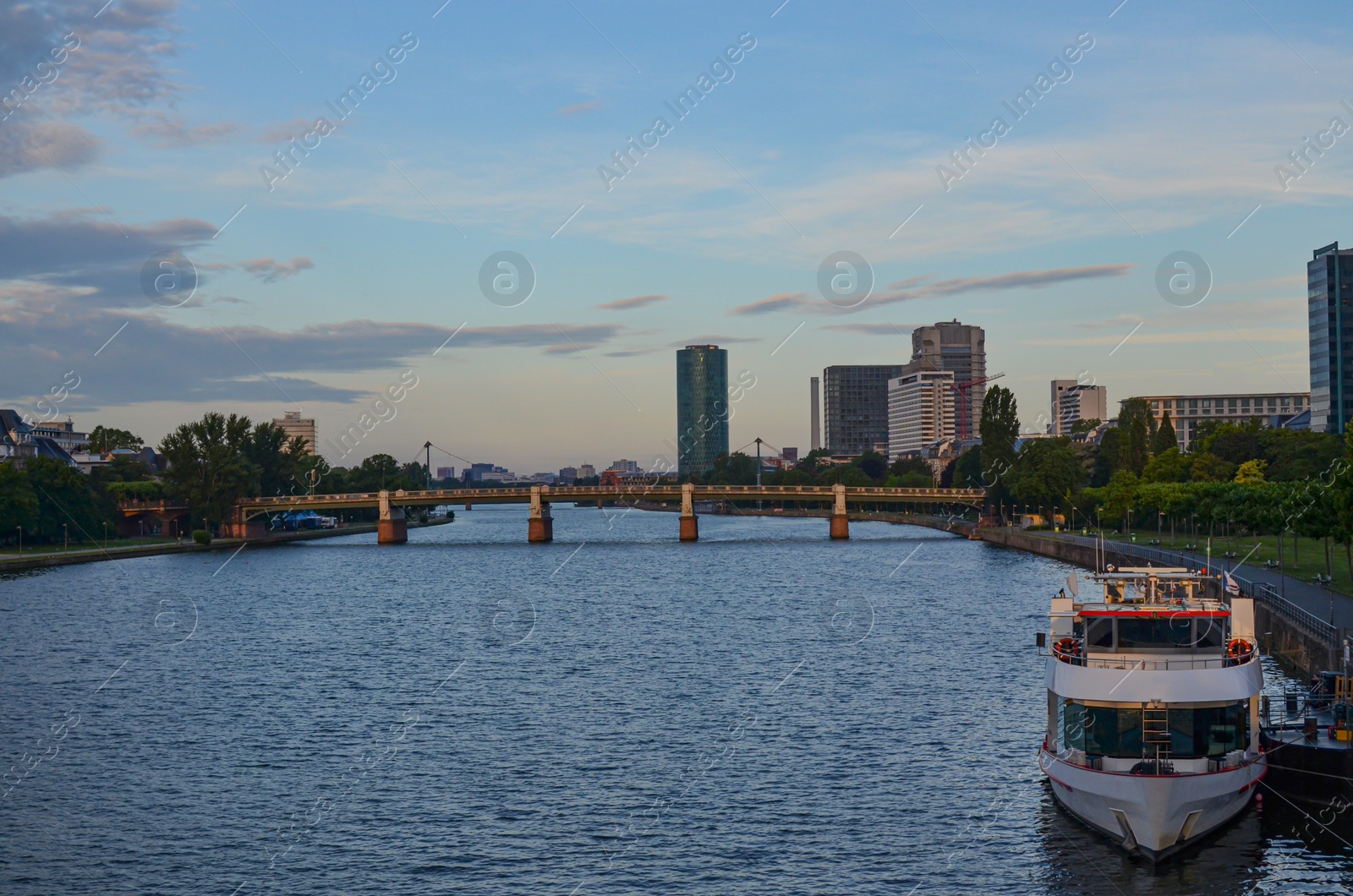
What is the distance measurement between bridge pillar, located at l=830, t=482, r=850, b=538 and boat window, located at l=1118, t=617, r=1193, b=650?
15168 centimetres

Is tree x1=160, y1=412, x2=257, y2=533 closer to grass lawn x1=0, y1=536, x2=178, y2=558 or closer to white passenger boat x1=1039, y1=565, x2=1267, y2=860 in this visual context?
grass lawn x1=0, y1=536, x2=178, y2=558

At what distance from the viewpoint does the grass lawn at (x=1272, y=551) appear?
80894 millimetres

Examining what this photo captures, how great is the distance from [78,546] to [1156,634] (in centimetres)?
13932

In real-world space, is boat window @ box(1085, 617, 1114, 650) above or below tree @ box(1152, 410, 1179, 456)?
below

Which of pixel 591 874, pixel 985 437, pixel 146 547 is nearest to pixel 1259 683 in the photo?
pixel 591 874

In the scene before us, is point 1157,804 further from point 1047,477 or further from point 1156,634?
point 1047,477

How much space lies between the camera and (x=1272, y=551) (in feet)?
343

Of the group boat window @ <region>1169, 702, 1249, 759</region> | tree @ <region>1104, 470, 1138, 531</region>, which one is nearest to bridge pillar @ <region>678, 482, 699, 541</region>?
tree @ <region>1104, 470, 1138, 531</region>

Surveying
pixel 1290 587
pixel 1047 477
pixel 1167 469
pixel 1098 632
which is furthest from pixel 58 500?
pixel 1098 632

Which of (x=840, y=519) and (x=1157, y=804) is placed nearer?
(x=1157, y=804)

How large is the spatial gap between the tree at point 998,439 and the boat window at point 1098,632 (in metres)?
152

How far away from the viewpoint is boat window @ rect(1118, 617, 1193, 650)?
36.9 m

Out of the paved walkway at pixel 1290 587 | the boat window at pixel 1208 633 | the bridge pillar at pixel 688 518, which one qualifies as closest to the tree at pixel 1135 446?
the bridge pillar at pixel 688 518

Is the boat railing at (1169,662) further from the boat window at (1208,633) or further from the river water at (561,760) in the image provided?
the river water at (561,760)
